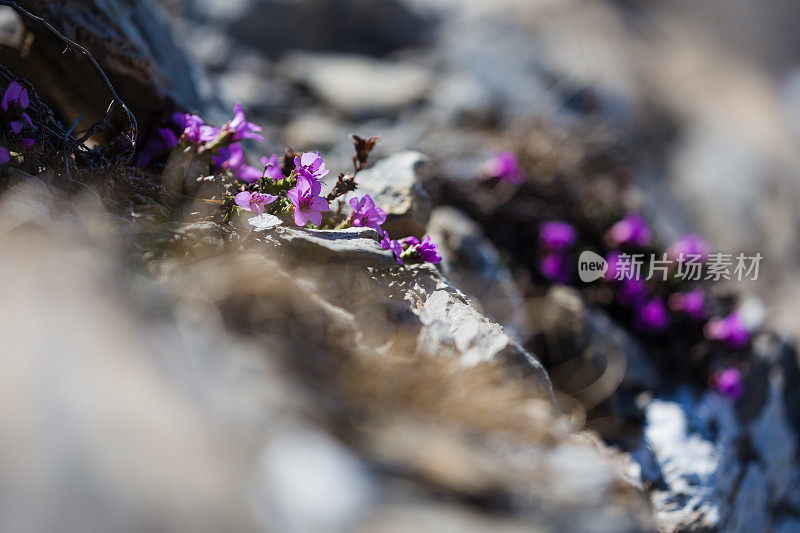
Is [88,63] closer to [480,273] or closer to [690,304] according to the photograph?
[480,273]

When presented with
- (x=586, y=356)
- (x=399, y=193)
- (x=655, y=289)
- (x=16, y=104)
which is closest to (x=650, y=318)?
(x=655, y=289)

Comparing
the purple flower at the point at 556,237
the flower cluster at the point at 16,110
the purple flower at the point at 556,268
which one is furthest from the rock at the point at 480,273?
the flower cluster at the point at 16,110

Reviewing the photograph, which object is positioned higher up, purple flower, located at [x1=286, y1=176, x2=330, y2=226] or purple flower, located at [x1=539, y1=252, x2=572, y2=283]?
purple flower, located at [x1=539, y1=252, x2=572, y2=283]

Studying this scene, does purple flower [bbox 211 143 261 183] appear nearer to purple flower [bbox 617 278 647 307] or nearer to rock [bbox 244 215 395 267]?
rock [bbox 244 215 395 267]

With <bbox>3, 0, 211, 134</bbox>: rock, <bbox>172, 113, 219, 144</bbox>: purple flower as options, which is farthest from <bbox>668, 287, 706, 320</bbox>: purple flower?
<bbox>3, 0, 211, 134</bbox>: rock

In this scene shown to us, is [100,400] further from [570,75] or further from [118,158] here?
[570,75]

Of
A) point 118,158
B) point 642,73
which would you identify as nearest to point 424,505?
point 118,158

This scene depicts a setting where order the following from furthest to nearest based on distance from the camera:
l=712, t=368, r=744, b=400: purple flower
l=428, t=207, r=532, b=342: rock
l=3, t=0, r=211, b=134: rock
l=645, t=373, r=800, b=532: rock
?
1. l=712, t=368, r=744, b=400: purple flower
2. l=428, t=207, r=532, b=342: rock
3. l=645, t=373, r=800, b=532: rock
4. l=3, t=0, r=211, b=134: rock
